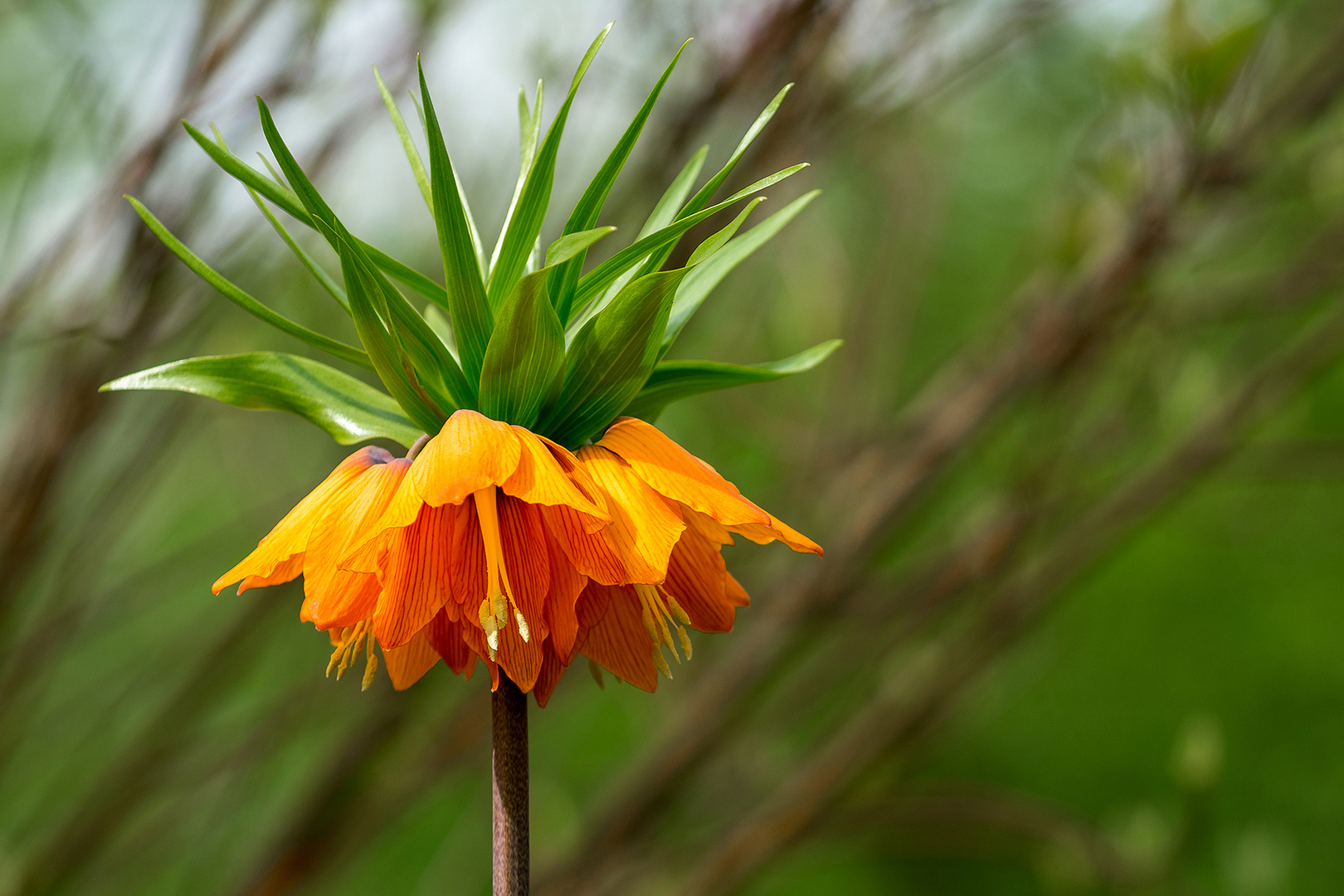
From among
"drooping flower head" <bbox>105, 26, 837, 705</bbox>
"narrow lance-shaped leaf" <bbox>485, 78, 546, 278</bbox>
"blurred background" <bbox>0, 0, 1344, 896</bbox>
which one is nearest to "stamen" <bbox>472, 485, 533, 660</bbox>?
"drooping flower head" <bbox>105, 26, 837, 705</bbox>

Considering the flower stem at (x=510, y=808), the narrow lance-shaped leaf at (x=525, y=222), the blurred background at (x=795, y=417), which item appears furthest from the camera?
the blurred background at (x=795, y=417)

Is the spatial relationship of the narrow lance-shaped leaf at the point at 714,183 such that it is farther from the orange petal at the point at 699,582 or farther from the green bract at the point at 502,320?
the orange petal at the point at 699,582

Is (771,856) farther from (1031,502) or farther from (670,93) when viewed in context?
(670,93)

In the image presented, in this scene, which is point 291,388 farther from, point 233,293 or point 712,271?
point 712,271

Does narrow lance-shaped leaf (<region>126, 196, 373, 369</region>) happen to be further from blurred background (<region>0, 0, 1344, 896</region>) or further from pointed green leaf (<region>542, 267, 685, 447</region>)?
blurred background (<region>0, 0, 1344, 896</region>)

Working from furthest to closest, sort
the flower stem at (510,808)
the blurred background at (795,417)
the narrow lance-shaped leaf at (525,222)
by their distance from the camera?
the blurred background at (795,417) → the narrow lance-shaped leaf at (525,222) → the flower stem at (510,808)

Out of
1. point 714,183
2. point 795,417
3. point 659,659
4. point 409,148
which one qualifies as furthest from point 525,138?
point 795,417

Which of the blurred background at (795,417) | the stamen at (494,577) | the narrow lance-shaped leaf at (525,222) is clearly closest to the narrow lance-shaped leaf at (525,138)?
the narrow lance-shaped leaf at (525,222)

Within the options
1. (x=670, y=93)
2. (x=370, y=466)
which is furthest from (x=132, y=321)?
(x=370, y=466)
